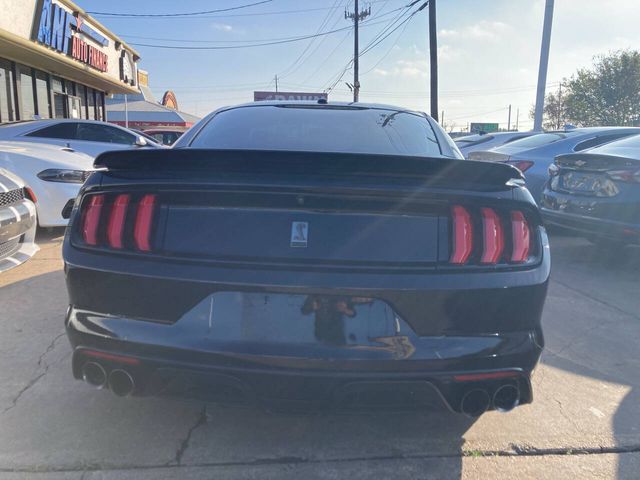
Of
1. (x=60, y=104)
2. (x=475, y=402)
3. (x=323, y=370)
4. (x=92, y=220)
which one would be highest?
(x=60, y=104)

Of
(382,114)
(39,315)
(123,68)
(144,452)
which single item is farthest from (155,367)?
(123,68)

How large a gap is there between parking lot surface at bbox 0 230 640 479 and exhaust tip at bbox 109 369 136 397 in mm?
358

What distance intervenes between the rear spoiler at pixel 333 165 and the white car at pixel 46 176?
187 inches

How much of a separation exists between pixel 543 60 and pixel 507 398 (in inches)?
665

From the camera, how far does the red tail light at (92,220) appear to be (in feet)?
7.13

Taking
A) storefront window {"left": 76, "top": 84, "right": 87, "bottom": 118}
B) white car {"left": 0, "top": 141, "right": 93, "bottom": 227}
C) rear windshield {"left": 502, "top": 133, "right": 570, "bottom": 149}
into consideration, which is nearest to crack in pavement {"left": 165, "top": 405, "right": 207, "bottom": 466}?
white car {"left": 0, "top": 141, "right": 93, "bottom": 227}

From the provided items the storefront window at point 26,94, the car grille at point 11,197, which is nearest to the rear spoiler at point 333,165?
the car grille at point 11,197

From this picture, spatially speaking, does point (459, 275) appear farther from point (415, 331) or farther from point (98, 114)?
point (98, 114)

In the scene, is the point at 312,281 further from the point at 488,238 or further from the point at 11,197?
the point at 11,197

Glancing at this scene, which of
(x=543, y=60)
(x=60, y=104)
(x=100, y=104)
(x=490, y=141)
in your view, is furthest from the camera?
(x=100, y=104)

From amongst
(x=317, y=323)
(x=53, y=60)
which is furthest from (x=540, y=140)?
(x=53, y=60)

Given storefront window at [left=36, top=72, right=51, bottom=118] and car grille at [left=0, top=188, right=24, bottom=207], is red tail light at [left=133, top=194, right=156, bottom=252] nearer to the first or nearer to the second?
car grille at [left=0, top=188, right=24, bottom=207]

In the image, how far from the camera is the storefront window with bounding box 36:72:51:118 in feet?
52.1

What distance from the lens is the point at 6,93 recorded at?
14008 millimetres
